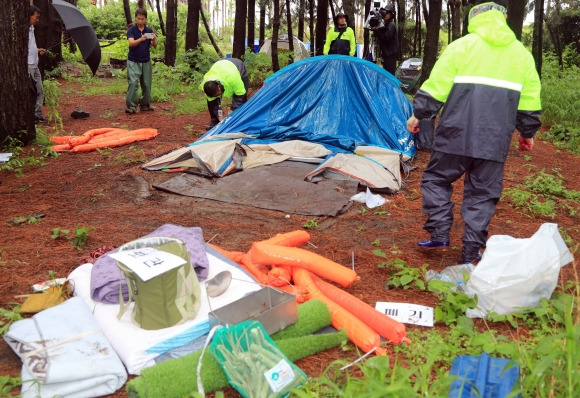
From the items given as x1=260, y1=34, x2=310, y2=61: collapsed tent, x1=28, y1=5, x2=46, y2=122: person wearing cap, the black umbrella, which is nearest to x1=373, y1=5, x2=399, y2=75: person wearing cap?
the black umbrella

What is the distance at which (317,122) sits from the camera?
7.01 m

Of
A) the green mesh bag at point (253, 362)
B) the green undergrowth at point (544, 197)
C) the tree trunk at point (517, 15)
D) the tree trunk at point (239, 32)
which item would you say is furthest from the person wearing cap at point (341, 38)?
the green mesh bag at point (253, 362)

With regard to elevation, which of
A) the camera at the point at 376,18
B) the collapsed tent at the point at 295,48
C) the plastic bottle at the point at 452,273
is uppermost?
the collapsed tent at the point at 295,48

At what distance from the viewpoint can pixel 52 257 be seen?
12.6 ft

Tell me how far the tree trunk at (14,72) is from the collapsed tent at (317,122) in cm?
219

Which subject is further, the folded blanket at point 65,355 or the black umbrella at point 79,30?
the black umbrella at point 79,30

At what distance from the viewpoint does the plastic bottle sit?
3.47 meters

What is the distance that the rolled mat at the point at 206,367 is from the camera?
2285 mm

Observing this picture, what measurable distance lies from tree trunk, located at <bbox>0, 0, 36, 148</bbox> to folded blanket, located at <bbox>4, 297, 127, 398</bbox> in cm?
489

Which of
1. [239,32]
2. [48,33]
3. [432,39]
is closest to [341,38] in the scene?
[432,39]

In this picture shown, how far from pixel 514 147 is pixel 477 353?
5.61 m

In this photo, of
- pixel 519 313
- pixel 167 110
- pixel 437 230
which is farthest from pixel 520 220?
pixel 167 110

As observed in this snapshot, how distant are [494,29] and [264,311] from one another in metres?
2.31

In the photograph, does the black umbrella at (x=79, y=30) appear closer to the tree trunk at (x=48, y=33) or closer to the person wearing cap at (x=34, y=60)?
the person wearing cap at (x=34, y=60)
